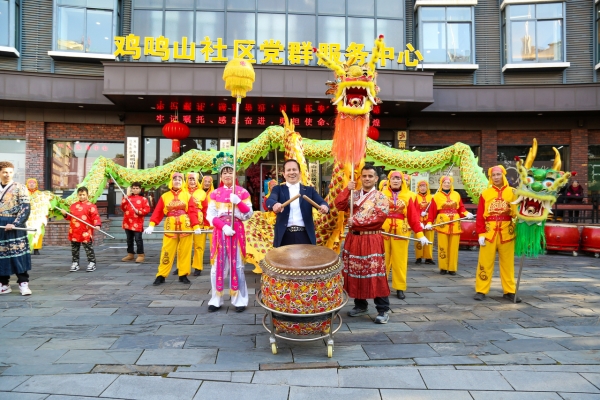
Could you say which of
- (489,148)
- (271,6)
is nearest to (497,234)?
(489,148)

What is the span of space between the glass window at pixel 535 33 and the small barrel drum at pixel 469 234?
7664 mm

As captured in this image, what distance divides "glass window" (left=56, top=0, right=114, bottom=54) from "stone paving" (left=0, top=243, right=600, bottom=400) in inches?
418

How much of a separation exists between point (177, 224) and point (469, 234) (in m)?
7.53

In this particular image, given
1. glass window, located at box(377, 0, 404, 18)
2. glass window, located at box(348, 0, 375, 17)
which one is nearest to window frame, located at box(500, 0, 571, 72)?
glass window, located at box(377, 0, 404, 18)

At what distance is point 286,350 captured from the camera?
11.8ft

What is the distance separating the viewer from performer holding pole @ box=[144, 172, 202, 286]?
632 cm

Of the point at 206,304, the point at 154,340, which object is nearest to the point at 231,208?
the point at 206,304

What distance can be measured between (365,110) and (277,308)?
235 centimetres

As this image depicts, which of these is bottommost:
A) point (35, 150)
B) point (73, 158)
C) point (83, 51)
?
point (73, 158)

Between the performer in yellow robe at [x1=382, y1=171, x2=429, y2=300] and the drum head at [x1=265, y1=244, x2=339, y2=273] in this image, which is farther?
the performer in yellow robe at [x1=382, y1=171, x2=429, y2=300]

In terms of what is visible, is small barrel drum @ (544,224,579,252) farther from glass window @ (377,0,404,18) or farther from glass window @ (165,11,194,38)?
glass window @ (165,11,194,38)

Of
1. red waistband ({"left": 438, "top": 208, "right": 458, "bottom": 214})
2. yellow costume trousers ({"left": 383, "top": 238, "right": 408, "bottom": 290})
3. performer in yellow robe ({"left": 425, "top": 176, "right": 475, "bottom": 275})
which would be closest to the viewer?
yellow costume trousers ({"left": 383, "top": 238, "right": 408, "bottom": 290})

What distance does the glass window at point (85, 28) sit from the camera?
44.0 ft

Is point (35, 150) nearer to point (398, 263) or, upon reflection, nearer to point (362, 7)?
point (362, 7)
